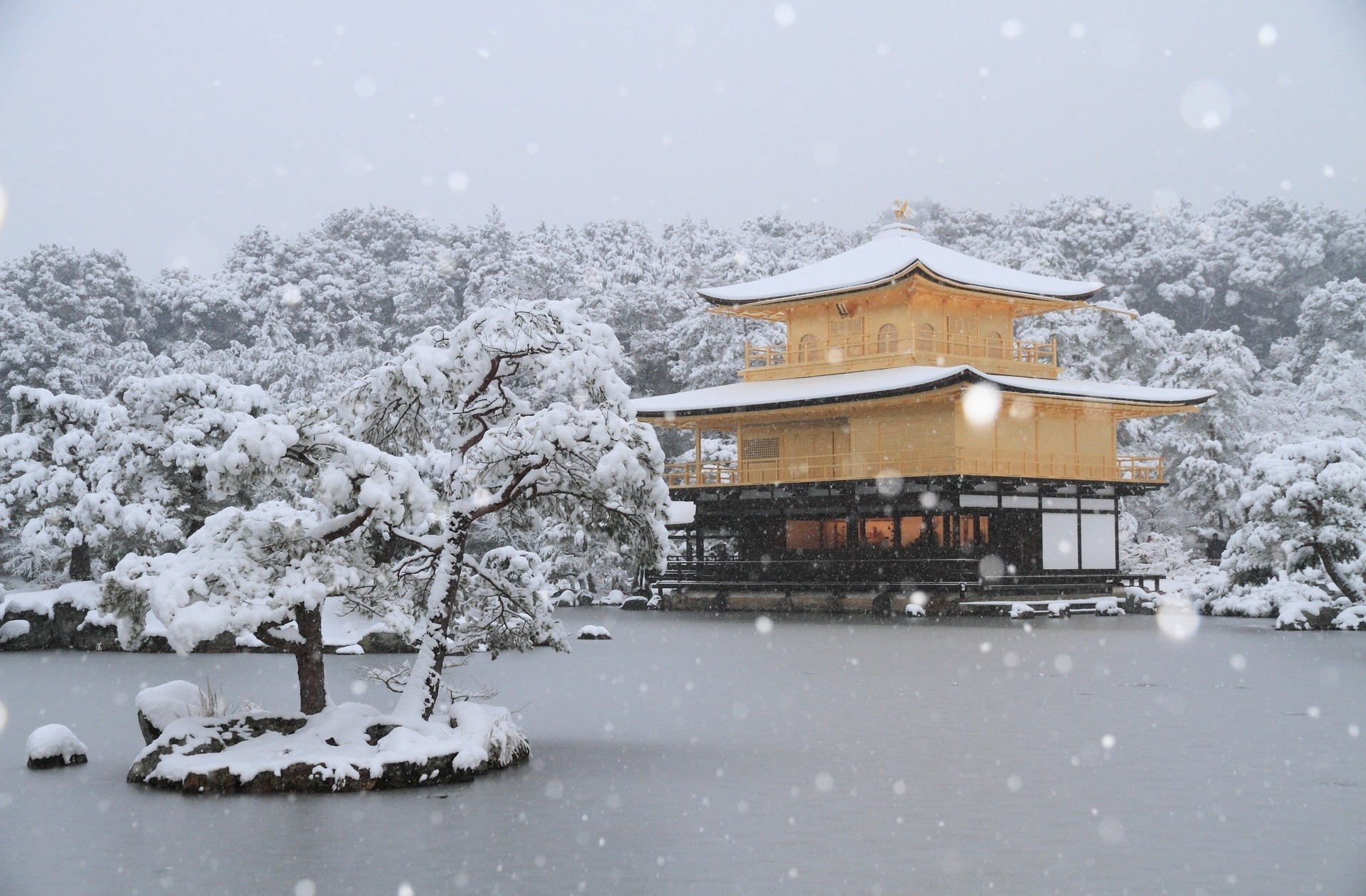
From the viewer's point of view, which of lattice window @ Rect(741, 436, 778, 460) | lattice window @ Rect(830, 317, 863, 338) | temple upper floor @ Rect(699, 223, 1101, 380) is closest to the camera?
temple upper floor @ Rect(699, 223, 1101, 380)

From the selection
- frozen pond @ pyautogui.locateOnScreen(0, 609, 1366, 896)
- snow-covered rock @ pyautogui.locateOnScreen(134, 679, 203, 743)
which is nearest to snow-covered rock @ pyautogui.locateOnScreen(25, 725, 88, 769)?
frozen pond @ pyautogui.locateOnScreen(0, 609, 1366, 896)

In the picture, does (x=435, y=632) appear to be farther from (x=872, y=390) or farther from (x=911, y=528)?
(x=911, y=528)

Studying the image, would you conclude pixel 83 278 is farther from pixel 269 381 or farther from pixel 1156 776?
pixel 1156 776

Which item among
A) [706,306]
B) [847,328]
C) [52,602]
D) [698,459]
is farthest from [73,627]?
[706,306]

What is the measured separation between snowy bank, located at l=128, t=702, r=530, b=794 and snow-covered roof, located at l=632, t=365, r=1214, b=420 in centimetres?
2438

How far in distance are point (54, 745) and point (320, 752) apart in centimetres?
314

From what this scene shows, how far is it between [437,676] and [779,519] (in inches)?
1188

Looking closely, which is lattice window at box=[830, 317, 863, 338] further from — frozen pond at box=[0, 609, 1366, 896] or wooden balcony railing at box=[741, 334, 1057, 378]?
frozen pond at box=[0, 609, 1366, 896]

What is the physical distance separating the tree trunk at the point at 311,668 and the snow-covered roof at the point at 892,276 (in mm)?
28221

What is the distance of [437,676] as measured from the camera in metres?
13.7

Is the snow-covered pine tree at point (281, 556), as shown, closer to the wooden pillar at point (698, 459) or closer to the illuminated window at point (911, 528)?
the wooden pillar at point (698, 459)

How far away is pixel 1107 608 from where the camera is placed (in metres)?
37.6

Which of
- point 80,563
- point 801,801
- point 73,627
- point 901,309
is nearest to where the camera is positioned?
point 801,801

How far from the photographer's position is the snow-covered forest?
5200 centimetres
